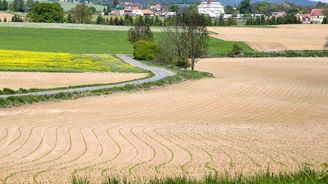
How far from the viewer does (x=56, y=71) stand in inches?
2240

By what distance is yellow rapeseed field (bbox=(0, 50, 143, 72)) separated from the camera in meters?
58.7

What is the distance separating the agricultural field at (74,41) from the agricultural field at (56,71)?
82.6ft

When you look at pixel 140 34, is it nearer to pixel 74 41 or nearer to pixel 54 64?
pixel 74 41

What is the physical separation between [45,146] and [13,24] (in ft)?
393

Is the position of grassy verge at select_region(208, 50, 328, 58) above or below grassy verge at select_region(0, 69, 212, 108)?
below

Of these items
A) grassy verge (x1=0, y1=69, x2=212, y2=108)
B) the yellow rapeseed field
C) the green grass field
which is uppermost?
grassy verge (x1=0, y1=69, x2=212, y2=108)

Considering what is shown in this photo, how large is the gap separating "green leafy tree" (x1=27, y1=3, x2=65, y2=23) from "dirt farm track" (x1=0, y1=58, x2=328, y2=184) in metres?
126

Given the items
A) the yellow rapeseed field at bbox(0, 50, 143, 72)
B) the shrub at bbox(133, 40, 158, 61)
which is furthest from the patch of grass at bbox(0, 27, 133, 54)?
the yellow rapeseed field at bbox(0, 50, 143, 72)

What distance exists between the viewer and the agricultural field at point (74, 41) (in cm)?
9856

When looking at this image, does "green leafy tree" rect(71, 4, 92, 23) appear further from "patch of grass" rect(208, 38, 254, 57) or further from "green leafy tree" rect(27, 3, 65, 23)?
"patch of grass" rect(208, 38, 254, 57)

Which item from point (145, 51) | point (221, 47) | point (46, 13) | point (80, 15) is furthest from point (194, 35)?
point (80, 15)

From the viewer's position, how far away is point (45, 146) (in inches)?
690

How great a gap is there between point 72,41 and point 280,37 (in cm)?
4616

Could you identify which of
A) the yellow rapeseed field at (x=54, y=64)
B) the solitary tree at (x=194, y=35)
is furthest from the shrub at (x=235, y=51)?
the yellow rapeseed field at (x=54, y=64)
